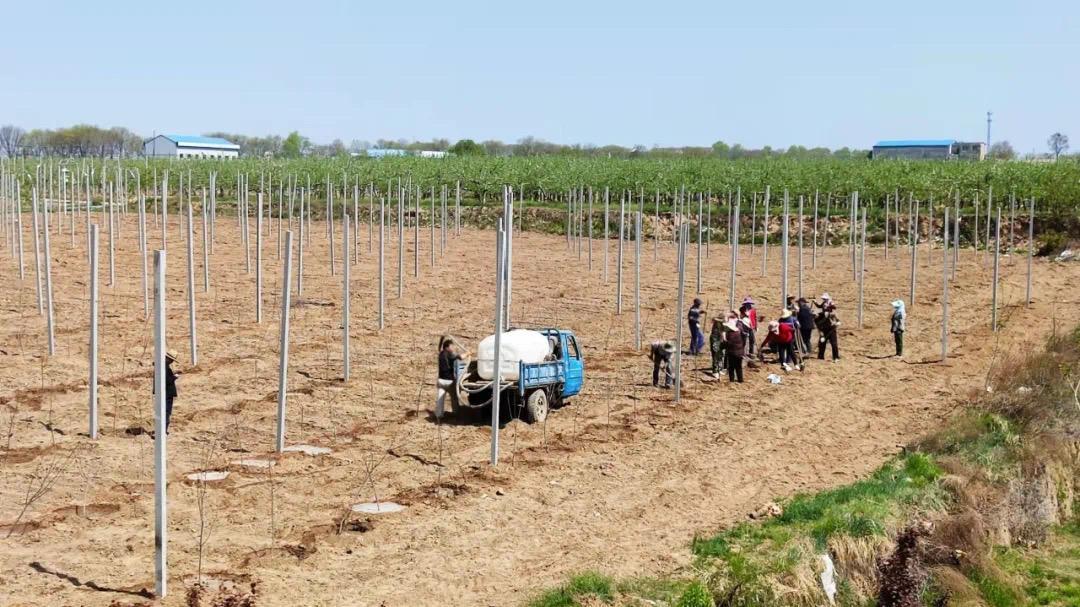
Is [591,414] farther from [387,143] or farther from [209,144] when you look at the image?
Result: [387,143]

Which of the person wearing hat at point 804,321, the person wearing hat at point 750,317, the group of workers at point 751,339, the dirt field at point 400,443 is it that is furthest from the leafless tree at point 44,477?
the person wearing hat at point 804,321

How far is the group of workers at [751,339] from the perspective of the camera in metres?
19.2

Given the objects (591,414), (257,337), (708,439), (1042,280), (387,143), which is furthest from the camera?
(387,143)

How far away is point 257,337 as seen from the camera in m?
21.0

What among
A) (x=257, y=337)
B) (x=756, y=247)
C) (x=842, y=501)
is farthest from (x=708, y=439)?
(x=756, y=247)

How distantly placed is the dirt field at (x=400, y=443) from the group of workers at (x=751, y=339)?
430mm

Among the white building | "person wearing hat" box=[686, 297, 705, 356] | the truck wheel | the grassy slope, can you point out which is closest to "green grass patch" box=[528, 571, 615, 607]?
the grassy slope

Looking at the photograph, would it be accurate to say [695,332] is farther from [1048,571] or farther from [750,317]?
[1048,571]

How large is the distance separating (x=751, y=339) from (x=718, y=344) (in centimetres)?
117

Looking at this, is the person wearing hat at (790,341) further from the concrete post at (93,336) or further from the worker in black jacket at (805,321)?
the concrete post at (93,336)

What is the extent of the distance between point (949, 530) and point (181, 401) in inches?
376

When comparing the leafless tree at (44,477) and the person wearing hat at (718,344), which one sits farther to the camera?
the person wearing hat at (718,344)

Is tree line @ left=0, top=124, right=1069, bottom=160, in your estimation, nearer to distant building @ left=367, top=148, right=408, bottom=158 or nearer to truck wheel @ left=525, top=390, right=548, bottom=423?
distant building @ left=367, top=148, right=408, bottom=158

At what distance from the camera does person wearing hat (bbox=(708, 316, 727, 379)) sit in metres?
19.5
